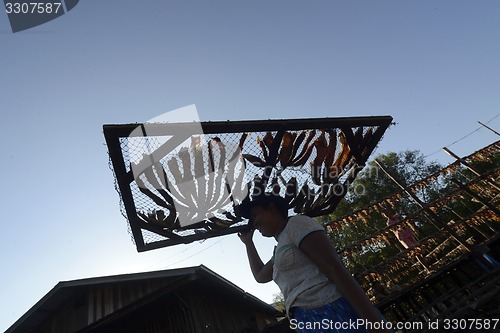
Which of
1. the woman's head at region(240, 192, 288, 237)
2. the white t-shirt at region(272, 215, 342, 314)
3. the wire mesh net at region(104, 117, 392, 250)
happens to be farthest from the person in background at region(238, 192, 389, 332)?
the wire mesh net at region(104, 117, 392, 250)

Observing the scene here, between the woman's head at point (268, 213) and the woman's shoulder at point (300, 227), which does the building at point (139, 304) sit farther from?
the woman's shoulder at point (300, 227)

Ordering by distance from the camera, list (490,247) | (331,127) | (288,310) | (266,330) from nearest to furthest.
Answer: (288,310), (331,127), (490,247), (266,330)

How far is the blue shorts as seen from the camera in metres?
1.52

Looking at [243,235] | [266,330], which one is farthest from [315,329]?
[266,330]

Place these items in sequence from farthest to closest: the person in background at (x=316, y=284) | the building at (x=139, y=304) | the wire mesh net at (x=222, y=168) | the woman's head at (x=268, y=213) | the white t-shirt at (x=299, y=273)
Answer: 1. the building at (x=139, y=304)
2. the wire mesh net at (x=222, y=168)
3. the woman's head at (x=268, y=213)
4. the white t-shirt at (x=299, y=273)
5. the person in background at (x=316, y=284)

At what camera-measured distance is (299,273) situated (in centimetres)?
174

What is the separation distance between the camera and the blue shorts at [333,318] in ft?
5.00

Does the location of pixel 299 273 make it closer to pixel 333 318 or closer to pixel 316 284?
pixel 316 284

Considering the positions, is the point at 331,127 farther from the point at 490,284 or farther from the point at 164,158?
the point at 490,284

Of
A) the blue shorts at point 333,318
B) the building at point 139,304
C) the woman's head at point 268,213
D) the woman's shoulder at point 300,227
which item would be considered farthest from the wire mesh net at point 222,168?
the building at point 139,304

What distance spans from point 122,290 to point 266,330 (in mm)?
5362

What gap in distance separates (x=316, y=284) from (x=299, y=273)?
13 centimetres

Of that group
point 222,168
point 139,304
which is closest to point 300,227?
point 222,168

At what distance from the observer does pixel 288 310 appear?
184 centimetres
